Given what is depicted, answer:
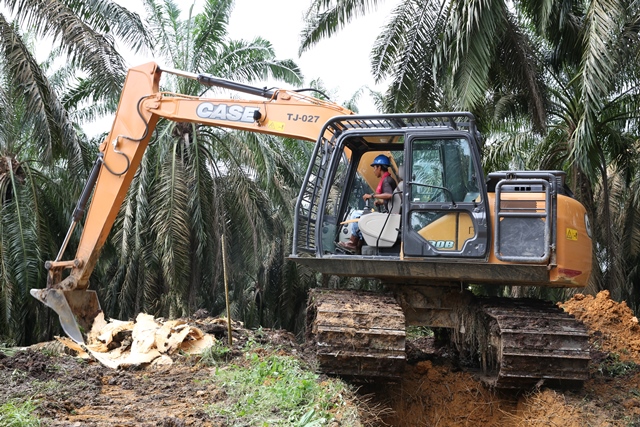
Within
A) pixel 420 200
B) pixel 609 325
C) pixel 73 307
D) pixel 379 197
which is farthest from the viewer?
pixel 609 325

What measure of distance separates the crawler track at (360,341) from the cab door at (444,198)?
2.78 ft

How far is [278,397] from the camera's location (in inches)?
272

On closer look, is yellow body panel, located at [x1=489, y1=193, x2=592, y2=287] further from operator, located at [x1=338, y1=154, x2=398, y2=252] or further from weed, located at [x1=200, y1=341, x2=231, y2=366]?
weed, located at [x1=200, y1=341, x2=231, y2=366]

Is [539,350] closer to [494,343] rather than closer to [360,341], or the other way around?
[494,343]

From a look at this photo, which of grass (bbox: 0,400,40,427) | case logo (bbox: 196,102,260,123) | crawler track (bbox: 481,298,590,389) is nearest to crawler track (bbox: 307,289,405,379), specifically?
crawler track (bbox: 481,298,590,389)

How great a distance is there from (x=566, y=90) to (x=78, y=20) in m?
11.7

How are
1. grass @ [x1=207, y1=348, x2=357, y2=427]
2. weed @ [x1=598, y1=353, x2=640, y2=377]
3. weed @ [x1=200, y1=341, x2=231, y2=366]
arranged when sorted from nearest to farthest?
grass @ [x1=207, y1=348, x2=357, y2=427]
weed @ [x1=200, y1=341, x2=231, y2=366]
weed @ [x1=598, y1=353, x2=640, y2=377]

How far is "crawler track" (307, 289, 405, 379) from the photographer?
762 cm

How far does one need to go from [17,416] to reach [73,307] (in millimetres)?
5061

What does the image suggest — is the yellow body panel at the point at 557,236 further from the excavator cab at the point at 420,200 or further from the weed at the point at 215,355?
the weed at the point at 215,355

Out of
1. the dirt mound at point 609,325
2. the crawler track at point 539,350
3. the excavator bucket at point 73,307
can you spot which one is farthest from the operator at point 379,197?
the dirt mound at point 609,325

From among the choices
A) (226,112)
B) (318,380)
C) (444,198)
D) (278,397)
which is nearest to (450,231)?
(444,198)

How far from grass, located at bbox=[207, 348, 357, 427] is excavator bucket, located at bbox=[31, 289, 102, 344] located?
2.92 metres

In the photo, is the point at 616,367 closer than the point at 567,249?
No
